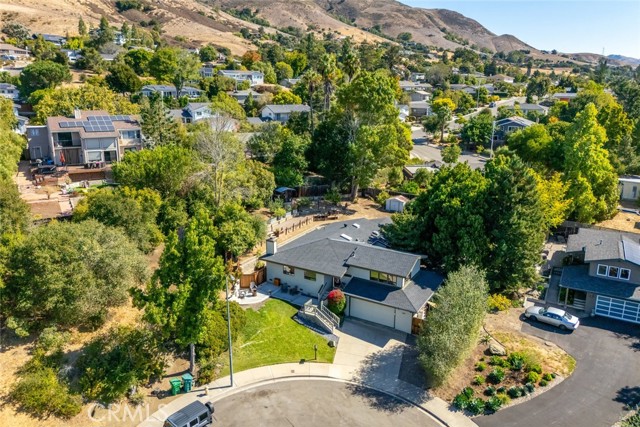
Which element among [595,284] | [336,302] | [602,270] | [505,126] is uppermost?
[505,126]

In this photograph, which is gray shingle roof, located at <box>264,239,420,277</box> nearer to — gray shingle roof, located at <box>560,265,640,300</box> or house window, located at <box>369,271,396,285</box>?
house window, located at <box>369,271,396,285</box>

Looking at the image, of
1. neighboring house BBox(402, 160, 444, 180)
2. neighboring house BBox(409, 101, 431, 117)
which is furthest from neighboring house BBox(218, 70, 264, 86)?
neighboring house BBox(402, 160, 444, 180)

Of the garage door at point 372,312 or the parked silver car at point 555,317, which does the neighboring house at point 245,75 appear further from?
the parked silver car at point 555,317

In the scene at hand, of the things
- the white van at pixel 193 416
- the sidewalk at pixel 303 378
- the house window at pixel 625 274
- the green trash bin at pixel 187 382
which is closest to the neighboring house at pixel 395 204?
the house window at pixel 625 274

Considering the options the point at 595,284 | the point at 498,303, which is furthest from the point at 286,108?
the point at 595,284

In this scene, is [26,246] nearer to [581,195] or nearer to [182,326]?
[182,326]

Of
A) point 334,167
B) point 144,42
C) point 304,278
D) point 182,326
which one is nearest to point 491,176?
point 304,278

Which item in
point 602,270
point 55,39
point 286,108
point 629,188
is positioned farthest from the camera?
point 55,39

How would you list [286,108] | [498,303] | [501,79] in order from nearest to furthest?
[498,303]
[286,108]
[501,79]

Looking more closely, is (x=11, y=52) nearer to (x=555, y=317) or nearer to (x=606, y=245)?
(x=555, y=317)
